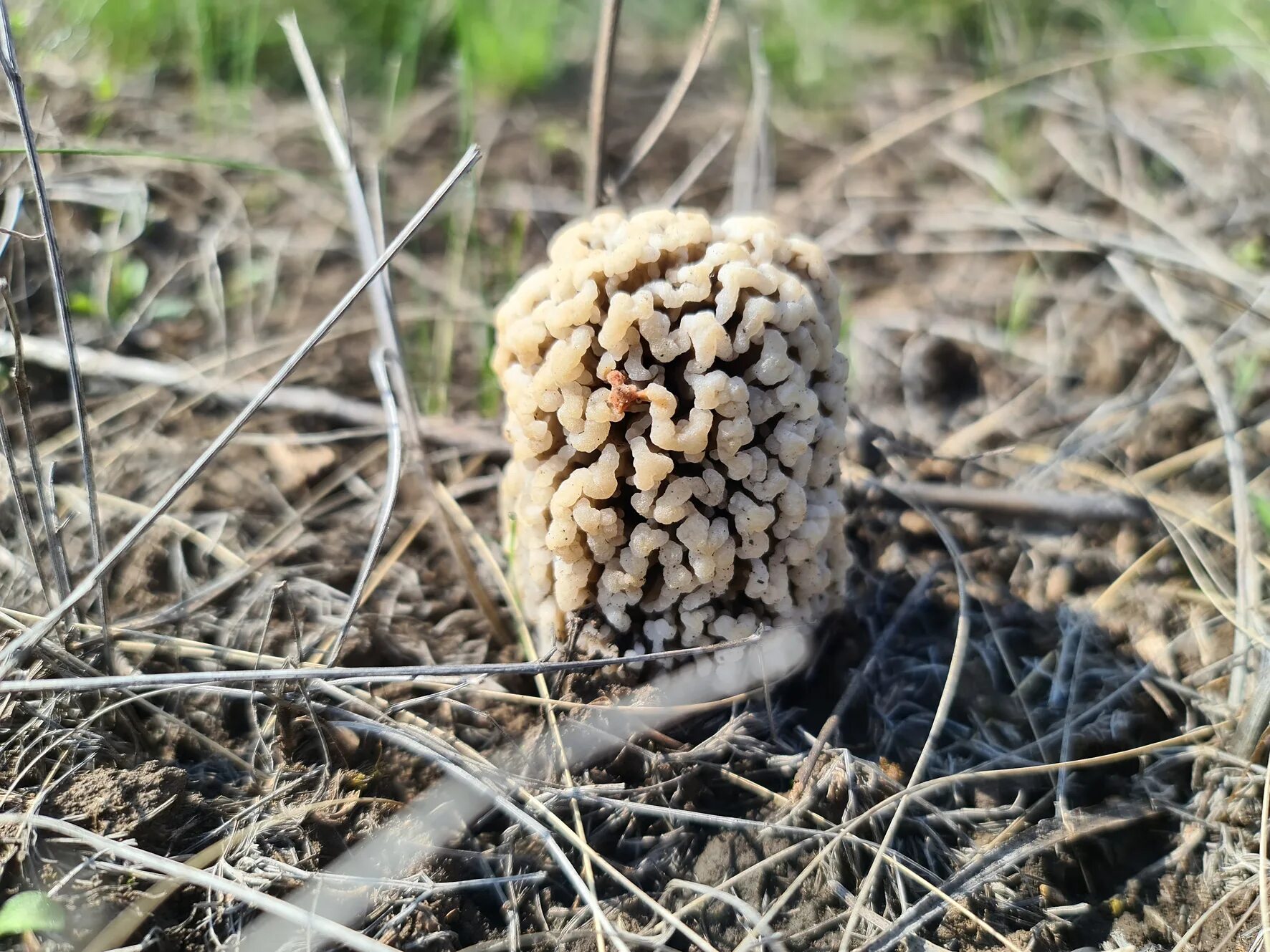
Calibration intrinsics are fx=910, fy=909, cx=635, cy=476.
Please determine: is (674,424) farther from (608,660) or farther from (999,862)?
(999,862)

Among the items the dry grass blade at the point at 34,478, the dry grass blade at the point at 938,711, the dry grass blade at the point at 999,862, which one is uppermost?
the dry grass blade at the point at 34,478

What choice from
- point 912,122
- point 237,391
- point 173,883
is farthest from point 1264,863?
point 912,122

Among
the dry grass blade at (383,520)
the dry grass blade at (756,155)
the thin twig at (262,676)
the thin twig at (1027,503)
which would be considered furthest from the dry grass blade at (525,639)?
the dry grass blade at (756,155)

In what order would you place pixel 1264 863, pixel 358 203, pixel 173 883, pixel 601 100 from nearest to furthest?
pixel 173 883 → pixel 1264 863 → pixel 358 203 → pixel 601 100

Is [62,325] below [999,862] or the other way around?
the other way around

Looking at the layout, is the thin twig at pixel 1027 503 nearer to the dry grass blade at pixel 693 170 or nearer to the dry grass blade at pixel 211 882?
the dry grass blade at pixel 693 170

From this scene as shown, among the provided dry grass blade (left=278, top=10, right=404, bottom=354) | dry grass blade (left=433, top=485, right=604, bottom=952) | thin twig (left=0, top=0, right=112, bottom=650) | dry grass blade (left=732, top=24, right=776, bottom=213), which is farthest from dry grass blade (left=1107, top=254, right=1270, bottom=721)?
thin twig (left=0, top=0, right=112, bottom=650)

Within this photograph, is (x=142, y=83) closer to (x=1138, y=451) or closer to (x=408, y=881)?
(x=408, y=881)
